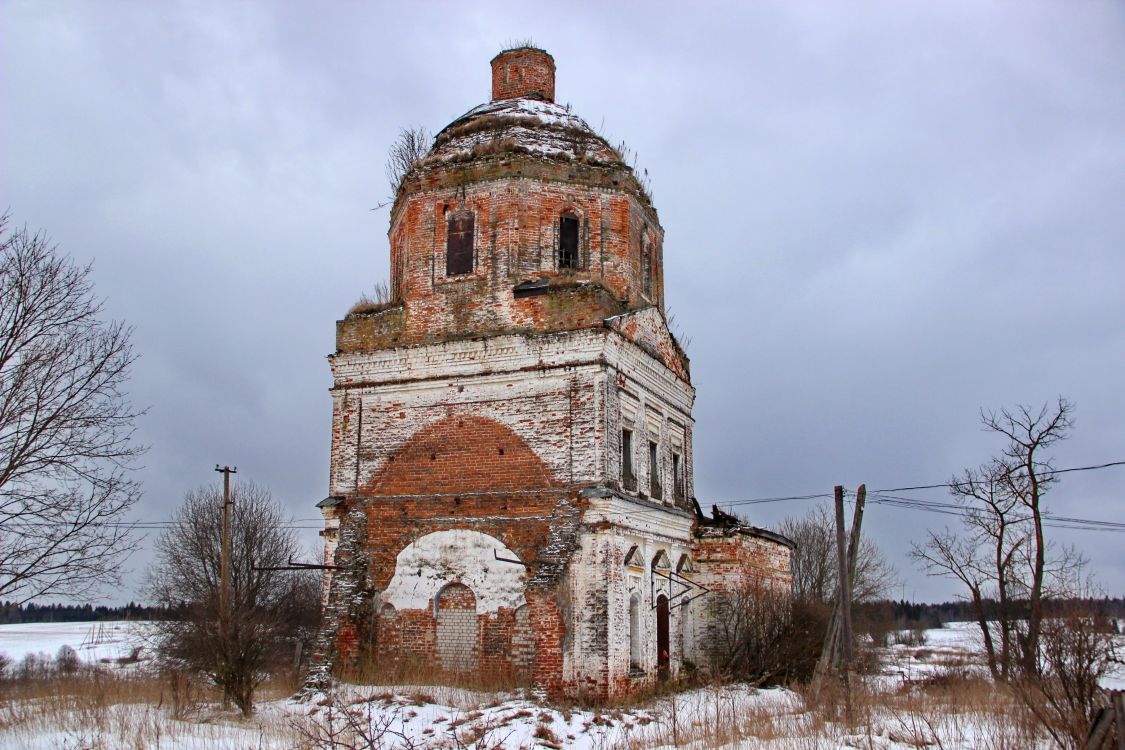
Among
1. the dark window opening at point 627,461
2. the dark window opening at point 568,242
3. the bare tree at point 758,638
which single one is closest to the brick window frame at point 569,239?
the dark window opening at point 568,242

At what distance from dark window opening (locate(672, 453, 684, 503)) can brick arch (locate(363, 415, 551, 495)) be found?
442 cm

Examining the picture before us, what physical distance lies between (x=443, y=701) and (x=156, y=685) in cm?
599

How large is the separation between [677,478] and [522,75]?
374 inches

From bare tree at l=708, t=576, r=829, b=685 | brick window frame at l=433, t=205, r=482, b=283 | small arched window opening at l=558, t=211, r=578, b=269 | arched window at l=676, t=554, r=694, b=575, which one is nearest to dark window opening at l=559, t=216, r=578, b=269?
small arched window opening at l=558, t=211, r=578, b=269

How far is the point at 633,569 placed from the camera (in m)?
16.7

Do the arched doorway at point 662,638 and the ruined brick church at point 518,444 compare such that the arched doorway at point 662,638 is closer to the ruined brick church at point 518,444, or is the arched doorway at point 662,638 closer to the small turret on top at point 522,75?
the ruined brick church at point 518,444

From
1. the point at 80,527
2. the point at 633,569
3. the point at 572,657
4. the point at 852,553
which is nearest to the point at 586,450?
the point at 633,569

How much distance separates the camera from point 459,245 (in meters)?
18.5

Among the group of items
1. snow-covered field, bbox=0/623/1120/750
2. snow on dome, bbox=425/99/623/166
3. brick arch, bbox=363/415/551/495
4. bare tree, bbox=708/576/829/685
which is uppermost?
snow on dome, bbox=425/99/623/166

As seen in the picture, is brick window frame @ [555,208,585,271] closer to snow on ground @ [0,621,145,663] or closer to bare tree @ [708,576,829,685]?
bare tree @ [708,576,829,685]

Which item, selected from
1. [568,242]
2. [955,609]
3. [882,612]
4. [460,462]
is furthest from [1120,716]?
[955,609]

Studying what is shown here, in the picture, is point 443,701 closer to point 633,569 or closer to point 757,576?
point 633,569

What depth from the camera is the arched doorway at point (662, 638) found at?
697 inches

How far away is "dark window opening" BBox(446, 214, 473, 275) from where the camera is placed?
18312 millimetres
